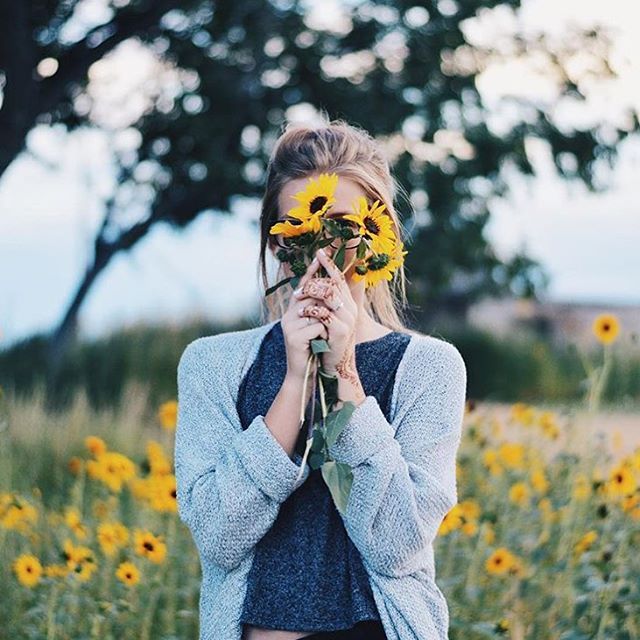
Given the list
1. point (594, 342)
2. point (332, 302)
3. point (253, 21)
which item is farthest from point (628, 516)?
point (594, 342)

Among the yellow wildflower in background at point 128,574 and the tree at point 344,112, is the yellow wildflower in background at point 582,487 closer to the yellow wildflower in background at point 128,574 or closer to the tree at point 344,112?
the yellow wildflower in background at point 128,574

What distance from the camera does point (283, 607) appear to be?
6.14 feet

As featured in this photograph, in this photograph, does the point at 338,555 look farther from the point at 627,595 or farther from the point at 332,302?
the point at 627,595

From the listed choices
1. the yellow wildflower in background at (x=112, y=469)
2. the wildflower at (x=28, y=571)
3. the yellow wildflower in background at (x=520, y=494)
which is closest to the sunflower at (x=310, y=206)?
the wildflower at (x=28, y=571)

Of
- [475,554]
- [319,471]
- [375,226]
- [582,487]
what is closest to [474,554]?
[475,554]

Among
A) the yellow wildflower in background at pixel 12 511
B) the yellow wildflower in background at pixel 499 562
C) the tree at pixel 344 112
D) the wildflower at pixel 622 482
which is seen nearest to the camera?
the yellow wildflower in background at pixel 12 511

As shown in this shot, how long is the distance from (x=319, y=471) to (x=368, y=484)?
112 mm

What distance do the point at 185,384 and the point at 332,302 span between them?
0.41 metres

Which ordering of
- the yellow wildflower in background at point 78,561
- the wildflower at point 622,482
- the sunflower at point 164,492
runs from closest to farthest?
the yellow wildflower in background at point 78,561
the sunflower at point 164,492
the wildflower at point 622,482

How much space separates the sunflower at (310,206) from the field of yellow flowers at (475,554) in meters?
1.50

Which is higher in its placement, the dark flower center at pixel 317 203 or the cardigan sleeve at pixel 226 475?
the dark flower center at pixel 317 203

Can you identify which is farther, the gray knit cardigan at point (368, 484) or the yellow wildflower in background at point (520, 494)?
the yellow wildflower in background at point (520, 494)

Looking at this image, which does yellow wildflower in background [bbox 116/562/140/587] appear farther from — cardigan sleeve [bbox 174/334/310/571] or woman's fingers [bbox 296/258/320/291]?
woman's fingers [bbox 296/258/320/291]

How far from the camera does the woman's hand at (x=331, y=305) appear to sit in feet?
5.90
